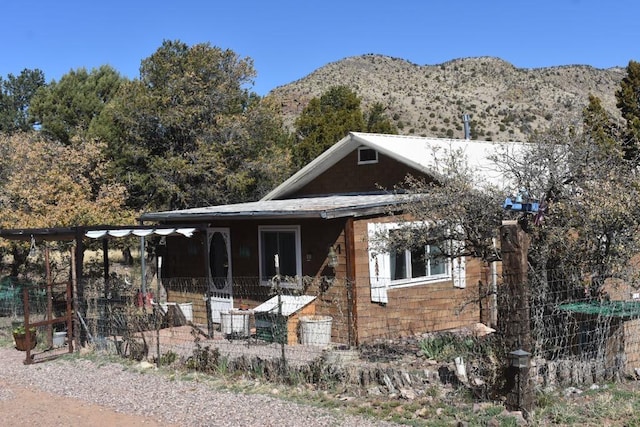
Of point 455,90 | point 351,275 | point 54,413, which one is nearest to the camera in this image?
point 54,413

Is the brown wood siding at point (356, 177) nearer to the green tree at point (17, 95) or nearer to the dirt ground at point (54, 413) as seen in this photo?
the dirt ground at point (54, 413)

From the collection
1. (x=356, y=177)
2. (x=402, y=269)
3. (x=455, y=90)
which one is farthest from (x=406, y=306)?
(x=455, y=90)

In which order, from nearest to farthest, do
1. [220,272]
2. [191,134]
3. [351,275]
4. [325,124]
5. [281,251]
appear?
[351,275], [281,251], [220,272], [191,134], [325,124]

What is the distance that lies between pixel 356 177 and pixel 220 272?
4144 mm

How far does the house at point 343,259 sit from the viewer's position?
11.5m

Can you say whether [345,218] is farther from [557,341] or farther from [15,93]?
[15,93]

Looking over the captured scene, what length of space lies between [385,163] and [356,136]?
96 cm

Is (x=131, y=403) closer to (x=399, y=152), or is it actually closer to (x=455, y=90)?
(x=399, y=152)

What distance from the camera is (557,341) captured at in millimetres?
7777

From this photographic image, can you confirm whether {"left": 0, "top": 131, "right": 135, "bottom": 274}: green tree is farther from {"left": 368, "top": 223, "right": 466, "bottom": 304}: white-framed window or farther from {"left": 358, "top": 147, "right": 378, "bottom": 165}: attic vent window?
{"left": 368, "top": 223, "right": 466, "bottom": 304}: white-framed window

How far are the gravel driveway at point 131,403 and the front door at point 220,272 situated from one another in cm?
435

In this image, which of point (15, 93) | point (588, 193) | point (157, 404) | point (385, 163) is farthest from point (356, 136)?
point (15, 93)

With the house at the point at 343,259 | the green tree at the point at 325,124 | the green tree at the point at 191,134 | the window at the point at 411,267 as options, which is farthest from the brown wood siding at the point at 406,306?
the green tree at the point at 325,124

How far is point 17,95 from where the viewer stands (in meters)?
45.5
